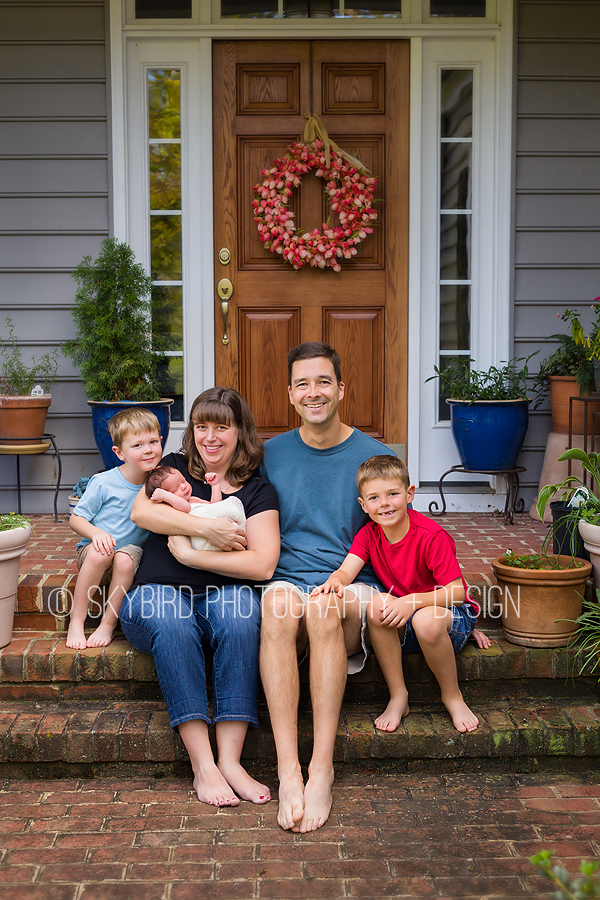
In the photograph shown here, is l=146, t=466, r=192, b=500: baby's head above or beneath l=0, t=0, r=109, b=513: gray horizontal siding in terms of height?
beneath

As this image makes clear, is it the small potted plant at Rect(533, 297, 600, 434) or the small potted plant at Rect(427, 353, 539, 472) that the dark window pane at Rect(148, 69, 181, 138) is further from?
the small potted plant at Rect(533, 297, 600, 434)

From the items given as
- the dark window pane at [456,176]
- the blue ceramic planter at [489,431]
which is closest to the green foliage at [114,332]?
the blue ceramic planter at [489,431]

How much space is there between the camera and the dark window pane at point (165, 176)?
4020mm

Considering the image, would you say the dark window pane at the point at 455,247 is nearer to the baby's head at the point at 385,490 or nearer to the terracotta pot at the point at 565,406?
the terracotta pot at the point at 565,406

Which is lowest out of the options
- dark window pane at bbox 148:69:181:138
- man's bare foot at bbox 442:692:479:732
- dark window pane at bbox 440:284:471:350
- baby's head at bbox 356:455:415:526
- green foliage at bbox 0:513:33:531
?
man's bare foot at bbox 442:692:479:732

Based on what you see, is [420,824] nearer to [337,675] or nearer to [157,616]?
[337,675]

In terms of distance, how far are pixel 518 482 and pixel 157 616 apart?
234 cm

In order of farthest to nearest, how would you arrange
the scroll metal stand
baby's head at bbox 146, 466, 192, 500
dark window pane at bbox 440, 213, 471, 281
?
dark window pane at bbox 440, 213, 471, 281
the scroll metal stand
baby's head at bbox 146, 466, 192, 500

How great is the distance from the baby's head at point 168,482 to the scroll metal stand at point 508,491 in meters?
1.73

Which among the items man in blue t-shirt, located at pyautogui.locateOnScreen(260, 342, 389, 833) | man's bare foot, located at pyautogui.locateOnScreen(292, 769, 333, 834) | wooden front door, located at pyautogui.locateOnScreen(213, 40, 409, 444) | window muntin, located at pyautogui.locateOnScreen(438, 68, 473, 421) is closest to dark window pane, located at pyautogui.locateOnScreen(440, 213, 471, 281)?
window muntin, located at pyautogui.locateOnScreen(438, 68, 473, 421)

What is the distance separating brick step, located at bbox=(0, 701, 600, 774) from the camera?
90.4 inches

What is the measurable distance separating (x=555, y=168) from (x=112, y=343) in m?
2.33

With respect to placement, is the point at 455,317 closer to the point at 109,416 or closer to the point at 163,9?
the point at 109,416

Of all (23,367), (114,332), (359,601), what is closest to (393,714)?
(359,601)
